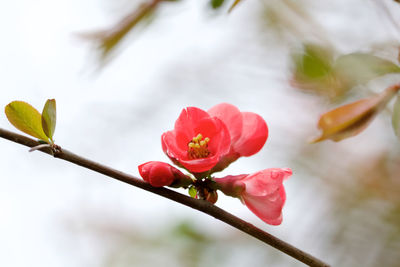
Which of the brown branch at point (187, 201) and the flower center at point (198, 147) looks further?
the flower center at point (198, 147)

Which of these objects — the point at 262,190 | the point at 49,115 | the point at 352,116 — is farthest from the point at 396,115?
the point at 49,115

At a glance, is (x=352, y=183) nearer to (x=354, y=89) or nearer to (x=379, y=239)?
(x=379, y=239)

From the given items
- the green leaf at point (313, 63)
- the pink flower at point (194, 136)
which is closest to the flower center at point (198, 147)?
the pink flower at point (194, 136)

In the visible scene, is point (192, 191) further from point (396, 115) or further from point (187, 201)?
point (396, 115)

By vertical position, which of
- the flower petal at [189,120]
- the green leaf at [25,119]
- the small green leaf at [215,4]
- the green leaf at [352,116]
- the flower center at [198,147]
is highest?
the small green leaf at [215,4]

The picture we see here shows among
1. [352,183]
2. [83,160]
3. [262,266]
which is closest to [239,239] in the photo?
[262,266]

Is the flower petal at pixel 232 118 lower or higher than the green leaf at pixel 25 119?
higher

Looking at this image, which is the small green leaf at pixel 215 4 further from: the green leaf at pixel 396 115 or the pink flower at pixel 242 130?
the green leaf at pixel 396 115
